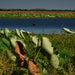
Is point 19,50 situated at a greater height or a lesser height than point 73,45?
greater

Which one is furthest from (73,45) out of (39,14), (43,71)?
(39,14)

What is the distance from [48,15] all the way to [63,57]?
181 ft

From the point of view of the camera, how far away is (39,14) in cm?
5753

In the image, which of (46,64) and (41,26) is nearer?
(46,64)

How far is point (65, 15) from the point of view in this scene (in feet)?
189

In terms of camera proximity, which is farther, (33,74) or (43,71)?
(43,71)

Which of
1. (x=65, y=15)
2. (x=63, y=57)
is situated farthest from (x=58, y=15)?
(x=63, y=57)

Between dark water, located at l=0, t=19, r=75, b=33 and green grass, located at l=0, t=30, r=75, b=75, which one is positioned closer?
green grass, located at l=0, t=30, r=75, b=75

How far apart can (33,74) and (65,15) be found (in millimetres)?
56045

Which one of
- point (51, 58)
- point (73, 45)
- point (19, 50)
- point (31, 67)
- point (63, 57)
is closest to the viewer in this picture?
point (31, 67)

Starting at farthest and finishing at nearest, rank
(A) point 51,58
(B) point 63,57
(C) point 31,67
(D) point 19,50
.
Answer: (B) point 63,57
(A) point 51,58
(D) point 19,50
(C) point 31,67

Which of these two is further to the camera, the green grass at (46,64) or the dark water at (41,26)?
the dark water at (41,26)

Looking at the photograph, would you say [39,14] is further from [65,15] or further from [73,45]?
[73,45]

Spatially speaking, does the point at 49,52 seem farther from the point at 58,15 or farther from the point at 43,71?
the point at 58,15
